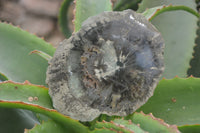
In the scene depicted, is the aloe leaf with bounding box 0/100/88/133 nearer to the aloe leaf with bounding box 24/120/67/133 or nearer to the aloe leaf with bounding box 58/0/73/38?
the aloe leaf with bounding box 24/120/67/133

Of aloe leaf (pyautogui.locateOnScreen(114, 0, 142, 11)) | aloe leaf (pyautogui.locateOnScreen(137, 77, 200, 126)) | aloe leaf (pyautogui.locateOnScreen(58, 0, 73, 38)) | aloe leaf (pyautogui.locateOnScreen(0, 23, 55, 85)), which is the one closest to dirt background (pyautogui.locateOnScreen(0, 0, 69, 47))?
aloe leaf (pyautogui.locateOnScreen(58, 0, 73, 38))

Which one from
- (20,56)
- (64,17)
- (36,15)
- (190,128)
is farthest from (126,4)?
(36,15)

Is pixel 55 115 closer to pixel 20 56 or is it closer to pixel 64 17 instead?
pixel 20 56

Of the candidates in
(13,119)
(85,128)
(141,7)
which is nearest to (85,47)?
(85,128)

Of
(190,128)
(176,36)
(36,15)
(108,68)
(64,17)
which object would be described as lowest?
(190,128)

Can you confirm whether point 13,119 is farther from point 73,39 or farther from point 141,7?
point 141,7

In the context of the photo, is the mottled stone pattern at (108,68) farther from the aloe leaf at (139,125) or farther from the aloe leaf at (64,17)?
the aloe leaf at (64,17)
